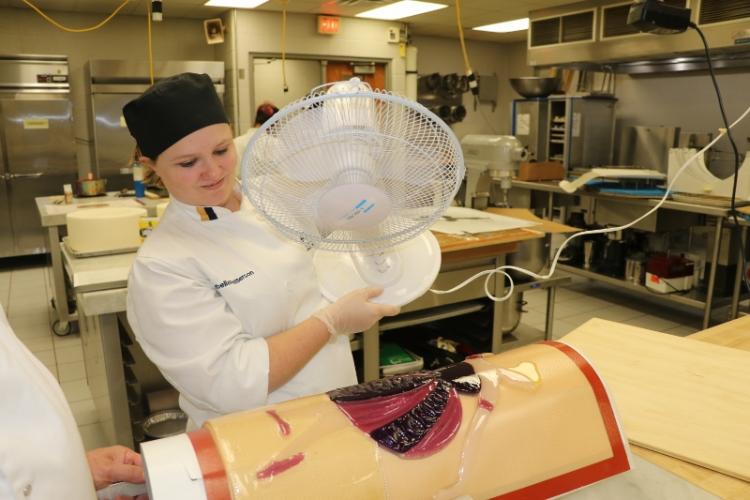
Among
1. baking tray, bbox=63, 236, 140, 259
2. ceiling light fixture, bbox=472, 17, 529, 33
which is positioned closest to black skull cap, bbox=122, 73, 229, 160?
baking tray, bbox=63, 236, 140, 259

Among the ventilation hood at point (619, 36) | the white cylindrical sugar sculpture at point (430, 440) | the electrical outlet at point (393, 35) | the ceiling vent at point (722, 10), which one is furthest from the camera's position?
the electrical outlet at point (393, 35)

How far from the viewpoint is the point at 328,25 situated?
697 centimetres

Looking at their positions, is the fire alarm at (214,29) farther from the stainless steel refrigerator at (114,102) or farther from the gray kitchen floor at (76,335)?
the gray kitchen floor at (76,335)

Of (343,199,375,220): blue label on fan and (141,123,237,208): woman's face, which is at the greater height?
(141,123,237,208): woman's face

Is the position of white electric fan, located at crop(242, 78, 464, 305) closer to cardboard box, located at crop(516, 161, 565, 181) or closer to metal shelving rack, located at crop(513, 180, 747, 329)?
metal shelving rack, located at crop(513, 180, 747, 329)

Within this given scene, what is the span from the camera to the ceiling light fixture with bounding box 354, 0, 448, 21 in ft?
20.7

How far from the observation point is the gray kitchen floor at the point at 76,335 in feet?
10.6

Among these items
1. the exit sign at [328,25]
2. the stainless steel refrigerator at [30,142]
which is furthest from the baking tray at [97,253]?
the exit sign at [328,25]

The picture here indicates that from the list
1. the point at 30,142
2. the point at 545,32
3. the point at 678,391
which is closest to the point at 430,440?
the point at 678,391

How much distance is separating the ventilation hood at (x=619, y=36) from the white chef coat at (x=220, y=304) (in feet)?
12.0

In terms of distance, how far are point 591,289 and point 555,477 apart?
4.57m

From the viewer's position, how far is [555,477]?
91 cm

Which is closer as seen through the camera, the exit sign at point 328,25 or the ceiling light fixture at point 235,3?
the ceiling light fixture at point 235,3

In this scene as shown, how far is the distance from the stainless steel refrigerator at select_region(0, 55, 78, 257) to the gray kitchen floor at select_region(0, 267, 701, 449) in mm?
544
